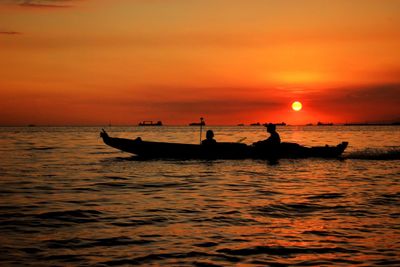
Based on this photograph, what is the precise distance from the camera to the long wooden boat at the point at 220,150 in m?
27.3

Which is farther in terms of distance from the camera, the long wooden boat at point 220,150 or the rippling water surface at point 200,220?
the long wooden boat at point 220,150

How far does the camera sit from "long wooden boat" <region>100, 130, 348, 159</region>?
89.5 feet

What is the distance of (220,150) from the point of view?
2728cm

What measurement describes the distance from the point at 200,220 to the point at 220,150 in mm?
16573

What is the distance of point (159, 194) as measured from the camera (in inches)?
596

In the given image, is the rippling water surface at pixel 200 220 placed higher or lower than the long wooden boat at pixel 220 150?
lower

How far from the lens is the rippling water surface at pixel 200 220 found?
7.93 meters

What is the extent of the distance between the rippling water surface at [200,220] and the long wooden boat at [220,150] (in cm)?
643

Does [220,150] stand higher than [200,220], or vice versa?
[220,150]

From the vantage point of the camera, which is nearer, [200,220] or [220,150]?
[200,220]

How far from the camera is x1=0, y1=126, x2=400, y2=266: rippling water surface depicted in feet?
26.0

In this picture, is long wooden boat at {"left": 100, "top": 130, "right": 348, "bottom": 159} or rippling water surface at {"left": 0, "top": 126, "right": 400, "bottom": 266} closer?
rippling water surface at {"left": 0, "top": 126, "right": 400, "bottom": 266}

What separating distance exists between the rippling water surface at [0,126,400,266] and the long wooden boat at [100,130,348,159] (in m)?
6.43

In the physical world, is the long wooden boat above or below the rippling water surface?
above
